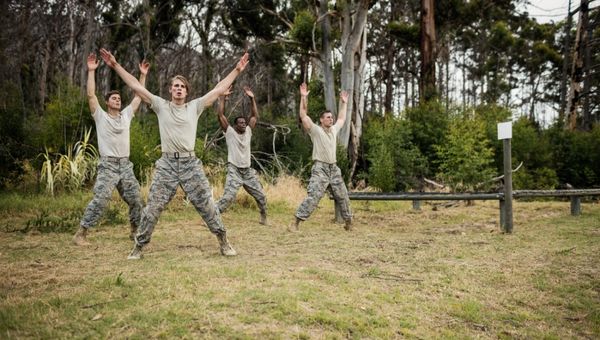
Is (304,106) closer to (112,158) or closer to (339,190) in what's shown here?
(339,190)

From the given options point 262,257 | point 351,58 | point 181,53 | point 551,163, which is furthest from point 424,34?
point 262,257

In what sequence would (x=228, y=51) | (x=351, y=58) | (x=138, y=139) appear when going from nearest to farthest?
1. (x=138, y=139)
2. (x=351, y=58)
3. (x=228, y=51)

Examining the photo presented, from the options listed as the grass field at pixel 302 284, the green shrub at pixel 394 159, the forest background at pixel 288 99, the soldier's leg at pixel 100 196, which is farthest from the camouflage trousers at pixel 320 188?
the green shrub at pixel 394 159

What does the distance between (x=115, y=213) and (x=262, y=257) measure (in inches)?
164

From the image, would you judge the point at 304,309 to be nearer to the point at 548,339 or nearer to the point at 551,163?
the point at 548,339

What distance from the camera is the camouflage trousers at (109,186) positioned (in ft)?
21.4

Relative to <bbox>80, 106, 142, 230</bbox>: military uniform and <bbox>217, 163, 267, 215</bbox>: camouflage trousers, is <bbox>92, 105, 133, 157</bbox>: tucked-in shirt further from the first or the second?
<bbox>217, 163, 267, 215</bbox>: camouflage trousers

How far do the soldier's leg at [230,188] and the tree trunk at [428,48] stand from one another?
11607 mm

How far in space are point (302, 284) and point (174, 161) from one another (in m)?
2.04

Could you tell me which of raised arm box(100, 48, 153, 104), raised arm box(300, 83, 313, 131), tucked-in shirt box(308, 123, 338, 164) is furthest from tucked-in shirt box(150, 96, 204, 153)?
tucked-in shirt box(308, 123, 338, 164)

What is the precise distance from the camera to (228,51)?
1070 inches

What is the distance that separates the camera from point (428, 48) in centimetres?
1881

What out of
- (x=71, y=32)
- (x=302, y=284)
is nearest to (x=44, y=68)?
(x=71, y=32)

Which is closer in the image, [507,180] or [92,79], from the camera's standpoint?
[92,79]
